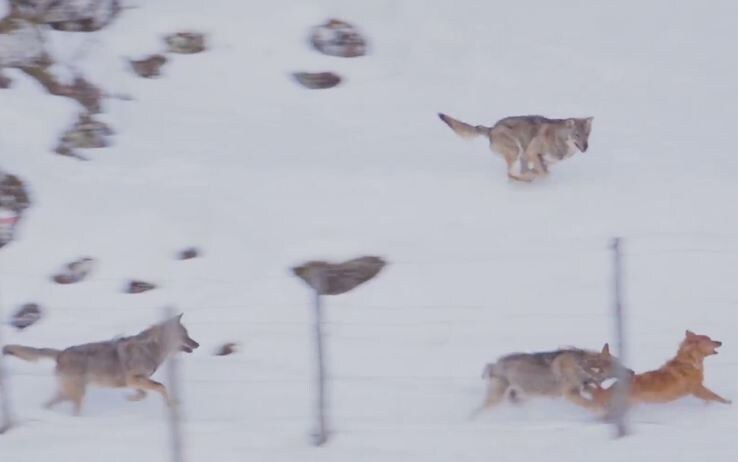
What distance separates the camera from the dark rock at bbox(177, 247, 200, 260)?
464 inches

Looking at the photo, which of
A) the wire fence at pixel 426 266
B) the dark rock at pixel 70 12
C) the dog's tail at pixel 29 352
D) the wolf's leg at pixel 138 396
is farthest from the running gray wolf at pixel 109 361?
→ the dark rock at pixel 70 12

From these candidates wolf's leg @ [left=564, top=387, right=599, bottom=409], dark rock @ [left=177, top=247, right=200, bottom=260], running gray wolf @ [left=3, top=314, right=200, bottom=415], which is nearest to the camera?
wolf's leg @ [left=564, top=387, right=599, bottom=409]

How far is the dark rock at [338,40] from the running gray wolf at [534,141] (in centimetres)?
281

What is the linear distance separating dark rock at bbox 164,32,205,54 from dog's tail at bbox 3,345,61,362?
693 cm

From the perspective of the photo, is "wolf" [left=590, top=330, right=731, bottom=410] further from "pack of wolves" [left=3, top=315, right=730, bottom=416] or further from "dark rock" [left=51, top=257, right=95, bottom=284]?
"dark rock" [left=51, top=257, right=95, bottom=284]

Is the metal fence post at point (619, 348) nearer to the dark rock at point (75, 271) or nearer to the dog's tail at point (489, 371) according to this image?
the dog's tail at point (489, 371)

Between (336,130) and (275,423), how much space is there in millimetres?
5896

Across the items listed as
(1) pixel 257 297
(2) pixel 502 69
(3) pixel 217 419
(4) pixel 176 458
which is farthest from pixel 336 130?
(4) pixel 176 458

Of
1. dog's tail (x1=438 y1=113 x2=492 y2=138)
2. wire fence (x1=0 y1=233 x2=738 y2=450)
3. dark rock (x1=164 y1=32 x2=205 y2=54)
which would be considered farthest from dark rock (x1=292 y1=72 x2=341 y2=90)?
wire fence (x1=0 y1=233 x2=738 y2=450)

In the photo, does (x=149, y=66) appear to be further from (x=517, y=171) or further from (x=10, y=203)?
(x=517, y=171)

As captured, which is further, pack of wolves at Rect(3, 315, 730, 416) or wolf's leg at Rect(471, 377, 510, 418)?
wolf's leg at Rect(471, 377, 510, 418)

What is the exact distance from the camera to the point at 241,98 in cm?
1512

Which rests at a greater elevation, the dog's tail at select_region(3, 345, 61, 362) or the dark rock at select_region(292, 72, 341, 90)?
the dark rock at select_region(292, 72, 341, 90)

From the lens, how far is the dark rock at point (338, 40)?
51.4ft
